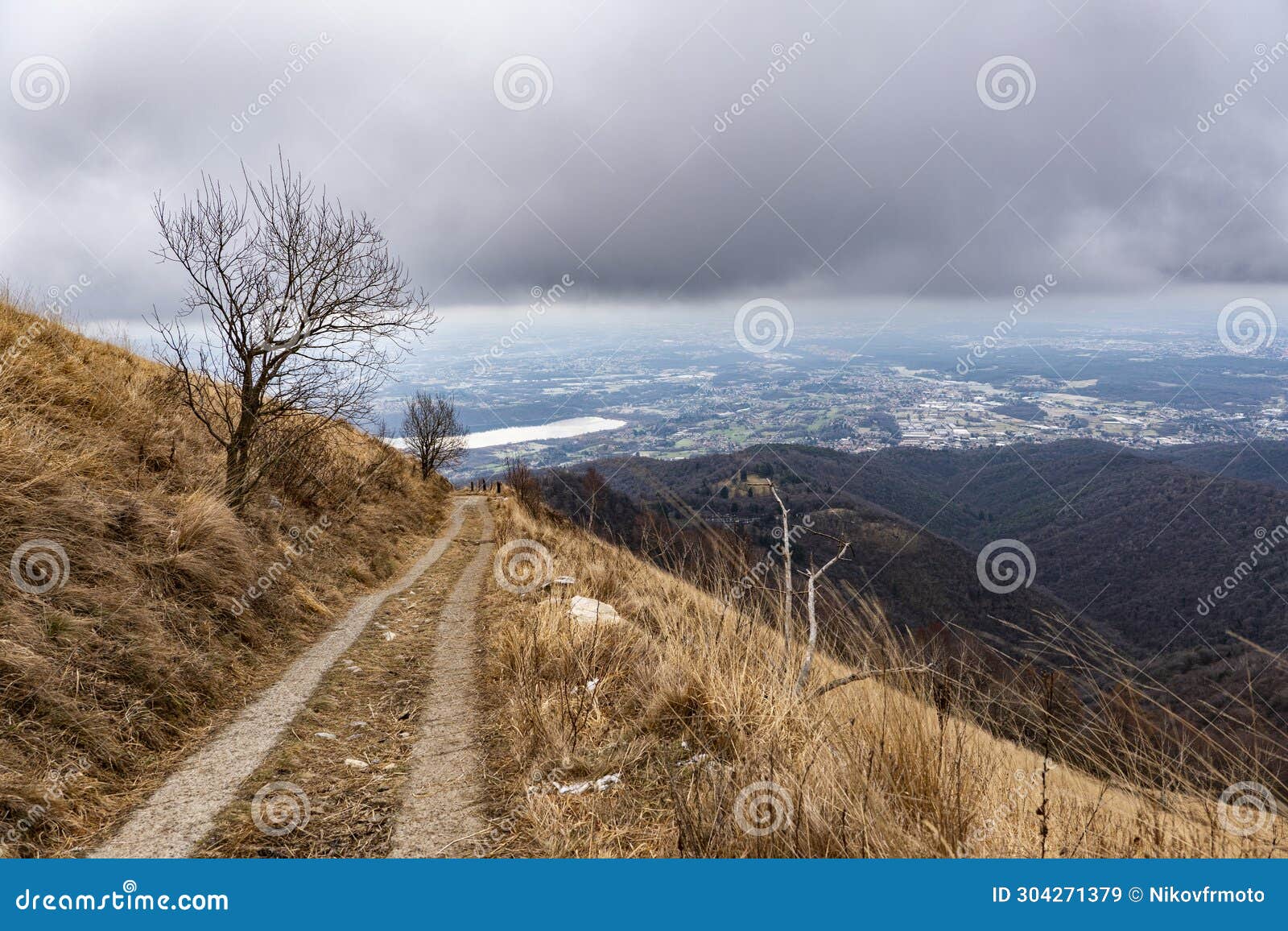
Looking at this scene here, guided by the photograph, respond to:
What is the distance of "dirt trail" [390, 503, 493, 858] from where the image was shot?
9.69ft

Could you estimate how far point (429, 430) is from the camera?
37844mm

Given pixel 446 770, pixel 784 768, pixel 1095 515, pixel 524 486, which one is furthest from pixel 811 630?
pixel 1095 515

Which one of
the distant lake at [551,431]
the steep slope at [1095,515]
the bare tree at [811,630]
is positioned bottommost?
the steep slope at [1095,515]

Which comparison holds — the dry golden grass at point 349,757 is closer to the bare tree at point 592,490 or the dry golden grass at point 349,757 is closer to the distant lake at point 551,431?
the bare tree at point 592,490

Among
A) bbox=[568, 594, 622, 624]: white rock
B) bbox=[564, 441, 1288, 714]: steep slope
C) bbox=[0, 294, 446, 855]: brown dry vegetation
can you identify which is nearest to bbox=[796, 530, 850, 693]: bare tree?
bbox=[568, 594, 622, 624]: white rock

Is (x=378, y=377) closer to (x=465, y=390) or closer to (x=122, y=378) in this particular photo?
(x=122, y=378)

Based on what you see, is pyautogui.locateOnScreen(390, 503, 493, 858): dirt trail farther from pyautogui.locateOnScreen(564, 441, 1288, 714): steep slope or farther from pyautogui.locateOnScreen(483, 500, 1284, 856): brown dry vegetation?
pyautogui.locateOnScreen(564, 441, 1288, 714): steep slope

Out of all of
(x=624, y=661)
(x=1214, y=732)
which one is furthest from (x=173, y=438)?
(x=1214, y=732)

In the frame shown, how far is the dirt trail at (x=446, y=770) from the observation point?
2.95 metres

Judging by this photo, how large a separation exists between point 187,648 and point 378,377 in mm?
7536

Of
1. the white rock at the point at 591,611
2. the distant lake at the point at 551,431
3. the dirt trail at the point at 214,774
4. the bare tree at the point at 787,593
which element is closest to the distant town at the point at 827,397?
the distant lake at the point at 551,431

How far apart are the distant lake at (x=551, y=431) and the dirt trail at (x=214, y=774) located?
199ft

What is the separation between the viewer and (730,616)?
4746mm

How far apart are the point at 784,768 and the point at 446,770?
2346 mm
